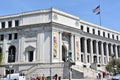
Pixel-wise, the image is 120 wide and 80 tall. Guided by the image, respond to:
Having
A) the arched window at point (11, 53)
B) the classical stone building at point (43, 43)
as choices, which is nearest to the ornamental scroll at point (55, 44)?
the classical stone building at point (43, 43)

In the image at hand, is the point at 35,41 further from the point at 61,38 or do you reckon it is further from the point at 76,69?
the point at 76,69

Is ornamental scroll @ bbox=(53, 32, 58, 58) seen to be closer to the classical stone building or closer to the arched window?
the classical stone building

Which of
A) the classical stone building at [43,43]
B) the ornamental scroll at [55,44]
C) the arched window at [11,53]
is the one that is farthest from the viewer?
the arched window at [11,53]

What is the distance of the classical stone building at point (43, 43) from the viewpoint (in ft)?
251

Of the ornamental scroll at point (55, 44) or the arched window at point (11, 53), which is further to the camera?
the arched window at point (11, 53)

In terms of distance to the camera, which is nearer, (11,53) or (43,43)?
(43,43)

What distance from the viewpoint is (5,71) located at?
84.8 m

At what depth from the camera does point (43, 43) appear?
3174 inches

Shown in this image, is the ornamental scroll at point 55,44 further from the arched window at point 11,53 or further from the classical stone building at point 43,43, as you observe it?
the arched window at point 11,53

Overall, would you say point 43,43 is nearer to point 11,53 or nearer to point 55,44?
point 55,44

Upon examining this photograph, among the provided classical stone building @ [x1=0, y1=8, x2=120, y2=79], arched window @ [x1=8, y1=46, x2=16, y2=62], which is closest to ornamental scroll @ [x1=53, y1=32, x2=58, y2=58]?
classical stone building @ [x1=0, y1=8, x2=120, y2=79]

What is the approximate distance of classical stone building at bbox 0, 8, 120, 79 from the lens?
76.4 meters

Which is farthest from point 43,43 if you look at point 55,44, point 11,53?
point 11,53

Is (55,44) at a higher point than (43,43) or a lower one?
lower
